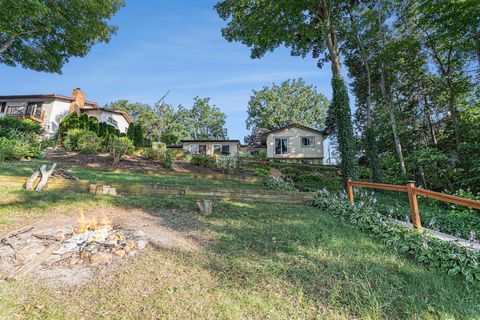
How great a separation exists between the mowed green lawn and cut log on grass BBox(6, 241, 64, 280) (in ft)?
0.33

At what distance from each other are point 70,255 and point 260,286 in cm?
249

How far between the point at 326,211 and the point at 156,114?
31779 mm

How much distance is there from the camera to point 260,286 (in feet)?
8.23

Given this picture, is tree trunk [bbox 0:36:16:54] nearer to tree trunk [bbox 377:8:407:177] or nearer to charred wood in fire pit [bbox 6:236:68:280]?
charred wood in fire pit [bbox 6:236:68:280]

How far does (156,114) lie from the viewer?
33.0 meters

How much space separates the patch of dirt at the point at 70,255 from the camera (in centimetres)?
259

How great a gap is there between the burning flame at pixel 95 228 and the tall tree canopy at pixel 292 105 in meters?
30.4

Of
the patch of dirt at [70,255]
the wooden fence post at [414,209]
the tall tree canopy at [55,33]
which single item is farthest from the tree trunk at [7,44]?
the wooden fence post at [414,209]

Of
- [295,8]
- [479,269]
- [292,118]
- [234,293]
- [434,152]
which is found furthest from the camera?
[292,118]

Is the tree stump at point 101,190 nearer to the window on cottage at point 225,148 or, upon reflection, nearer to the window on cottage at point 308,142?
the window on cottage at point 225,148

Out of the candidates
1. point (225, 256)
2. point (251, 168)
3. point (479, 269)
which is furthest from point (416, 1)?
point (225, 256)

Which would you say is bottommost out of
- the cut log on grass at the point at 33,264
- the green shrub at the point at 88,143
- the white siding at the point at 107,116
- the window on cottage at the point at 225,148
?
the cut log on grass at the point at 33,264

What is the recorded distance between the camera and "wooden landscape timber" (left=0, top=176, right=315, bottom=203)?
19.6 ft

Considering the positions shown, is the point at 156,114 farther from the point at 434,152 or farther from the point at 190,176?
the point at 434,152
